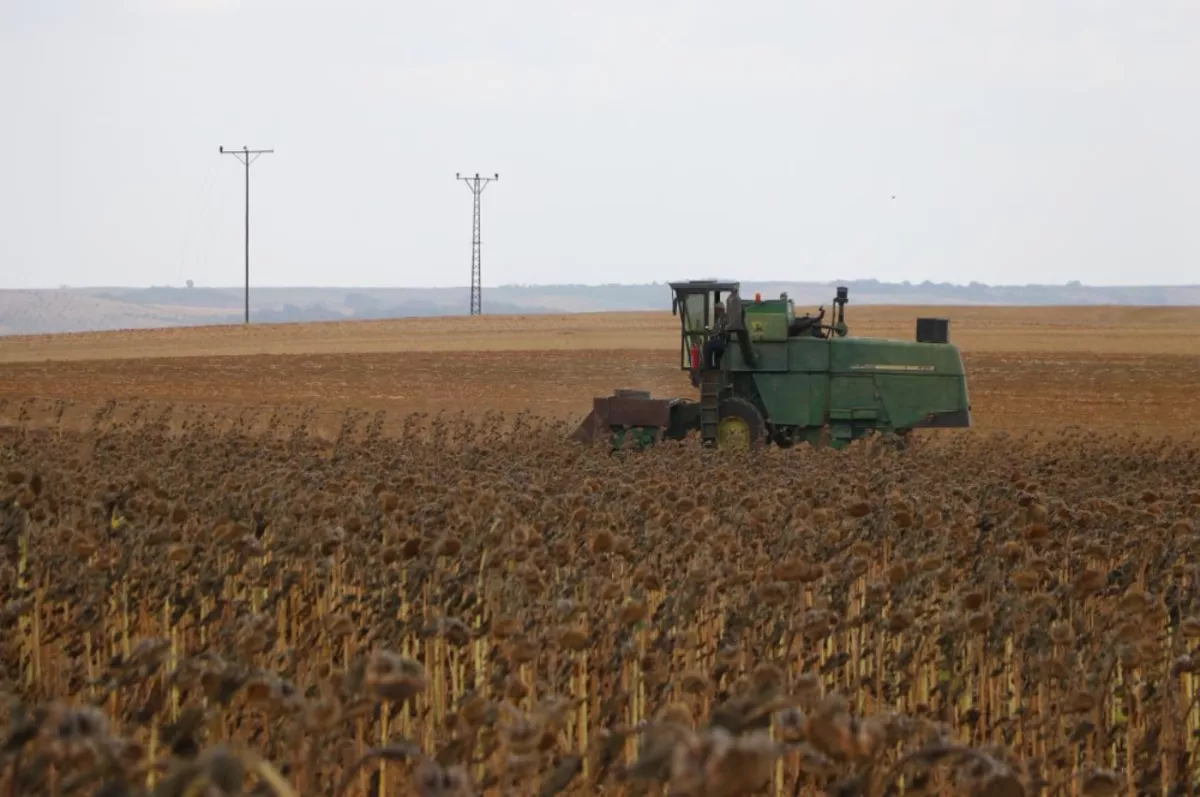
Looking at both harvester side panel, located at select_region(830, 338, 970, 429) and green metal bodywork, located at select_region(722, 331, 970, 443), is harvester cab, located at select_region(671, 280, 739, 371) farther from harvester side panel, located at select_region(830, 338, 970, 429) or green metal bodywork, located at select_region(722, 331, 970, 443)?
harvester side panel, located at select_region(830, 338, 970, 429)

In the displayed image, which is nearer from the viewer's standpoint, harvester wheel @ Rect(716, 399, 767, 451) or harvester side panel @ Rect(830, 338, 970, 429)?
harvester wheel @ Rect(716, 399, 767, 451)

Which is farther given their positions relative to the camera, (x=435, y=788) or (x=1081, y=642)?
(x=1081, y=642)

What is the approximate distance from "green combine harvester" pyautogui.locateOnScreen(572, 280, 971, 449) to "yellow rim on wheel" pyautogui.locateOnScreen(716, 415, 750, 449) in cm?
17

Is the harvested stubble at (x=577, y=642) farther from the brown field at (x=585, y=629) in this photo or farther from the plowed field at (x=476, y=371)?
the plowed field at (x=476, y=371)

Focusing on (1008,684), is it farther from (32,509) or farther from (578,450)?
(578,450)

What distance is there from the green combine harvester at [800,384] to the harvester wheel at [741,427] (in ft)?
0.48

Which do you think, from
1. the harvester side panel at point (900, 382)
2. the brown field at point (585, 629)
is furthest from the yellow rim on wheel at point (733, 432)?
the brown field at point (585, 629)

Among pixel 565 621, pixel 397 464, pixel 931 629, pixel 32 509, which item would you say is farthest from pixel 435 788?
pixel 397 464

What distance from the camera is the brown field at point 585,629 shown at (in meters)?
3.34

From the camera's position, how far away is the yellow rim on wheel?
66.6 ft

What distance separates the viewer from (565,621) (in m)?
6.10

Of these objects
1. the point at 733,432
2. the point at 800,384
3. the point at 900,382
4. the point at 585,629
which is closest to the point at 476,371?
the point at 800,384

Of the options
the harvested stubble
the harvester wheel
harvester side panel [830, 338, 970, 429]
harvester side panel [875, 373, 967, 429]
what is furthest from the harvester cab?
the harvested stubble

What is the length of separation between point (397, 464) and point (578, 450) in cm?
557
